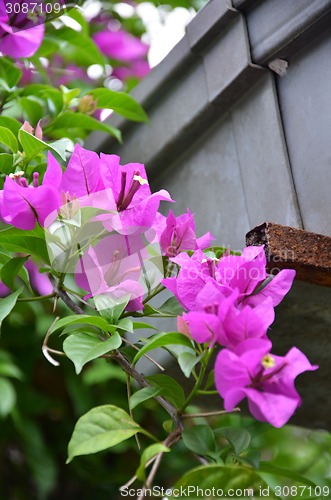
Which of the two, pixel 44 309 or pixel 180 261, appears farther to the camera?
Result: pixel 44 309

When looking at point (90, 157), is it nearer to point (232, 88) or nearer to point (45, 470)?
point (232, 88)

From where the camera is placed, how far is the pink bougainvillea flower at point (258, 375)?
1.65 ft

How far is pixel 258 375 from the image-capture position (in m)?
0.51

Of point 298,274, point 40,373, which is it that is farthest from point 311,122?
point 40,373

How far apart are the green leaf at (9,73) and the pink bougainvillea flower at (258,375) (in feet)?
1.77

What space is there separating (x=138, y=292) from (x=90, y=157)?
13cm

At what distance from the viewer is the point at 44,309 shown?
4.57ft

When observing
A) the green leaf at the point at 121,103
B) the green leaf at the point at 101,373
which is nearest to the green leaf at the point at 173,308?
the green leaf at the point at 121,103

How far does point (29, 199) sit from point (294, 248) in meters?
0.23

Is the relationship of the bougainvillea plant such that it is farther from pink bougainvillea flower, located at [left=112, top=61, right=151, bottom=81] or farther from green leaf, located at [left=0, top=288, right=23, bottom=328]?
pink bougainvillea flower, located at [left=112, top=61, right=151, bottom=81]

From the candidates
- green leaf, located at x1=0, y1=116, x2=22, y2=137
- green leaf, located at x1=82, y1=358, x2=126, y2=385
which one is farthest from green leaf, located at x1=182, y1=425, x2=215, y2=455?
green leaf, located at x1=82, y1=358, x2=126, y2=385

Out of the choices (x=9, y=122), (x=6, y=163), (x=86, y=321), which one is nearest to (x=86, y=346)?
(x=86, y=321)

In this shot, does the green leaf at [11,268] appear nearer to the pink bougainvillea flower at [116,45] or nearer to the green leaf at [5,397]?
the green leaf at [5,397]

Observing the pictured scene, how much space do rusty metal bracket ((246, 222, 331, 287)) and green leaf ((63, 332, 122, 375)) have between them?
0.49 feet
